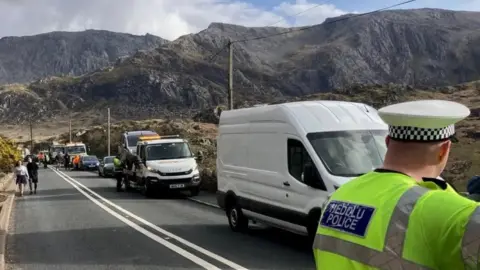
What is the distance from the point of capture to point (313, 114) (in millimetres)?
10211

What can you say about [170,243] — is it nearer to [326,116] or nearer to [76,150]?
[326,116]

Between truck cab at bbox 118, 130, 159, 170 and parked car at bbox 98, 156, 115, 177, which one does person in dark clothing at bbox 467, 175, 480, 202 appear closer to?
truck cab at bbox 118, 130, 159, 170

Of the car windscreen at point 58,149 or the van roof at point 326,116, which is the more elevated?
the van roof at point 326,116

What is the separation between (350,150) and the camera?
970 cm

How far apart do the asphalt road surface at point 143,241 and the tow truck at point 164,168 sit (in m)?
3.08

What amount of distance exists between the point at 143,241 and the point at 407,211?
33.3 ft

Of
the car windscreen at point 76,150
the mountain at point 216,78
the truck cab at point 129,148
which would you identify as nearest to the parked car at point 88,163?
the car windscreen at point 76,150

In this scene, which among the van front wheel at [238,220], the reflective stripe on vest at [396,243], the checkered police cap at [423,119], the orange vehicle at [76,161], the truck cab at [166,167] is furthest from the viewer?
the orange vehicle at [76,161]

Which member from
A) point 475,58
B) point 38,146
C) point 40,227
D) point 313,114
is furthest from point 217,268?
point 475,58

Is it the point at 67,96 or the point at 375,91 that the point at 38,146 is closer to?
the point at 67,96

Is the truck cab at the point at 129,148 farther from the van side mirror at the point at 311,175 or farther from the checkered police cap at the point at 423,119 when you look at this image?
the checkered police cap at the point at 423,119

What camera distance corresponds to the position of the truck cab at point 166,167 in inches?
846

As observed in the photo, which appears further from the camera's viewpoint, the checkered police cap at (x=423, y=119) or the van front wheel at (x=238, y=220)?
the van front wheel at (x=238, y=220)

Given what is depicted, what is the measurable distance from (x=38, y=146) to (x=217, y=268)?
115 m
